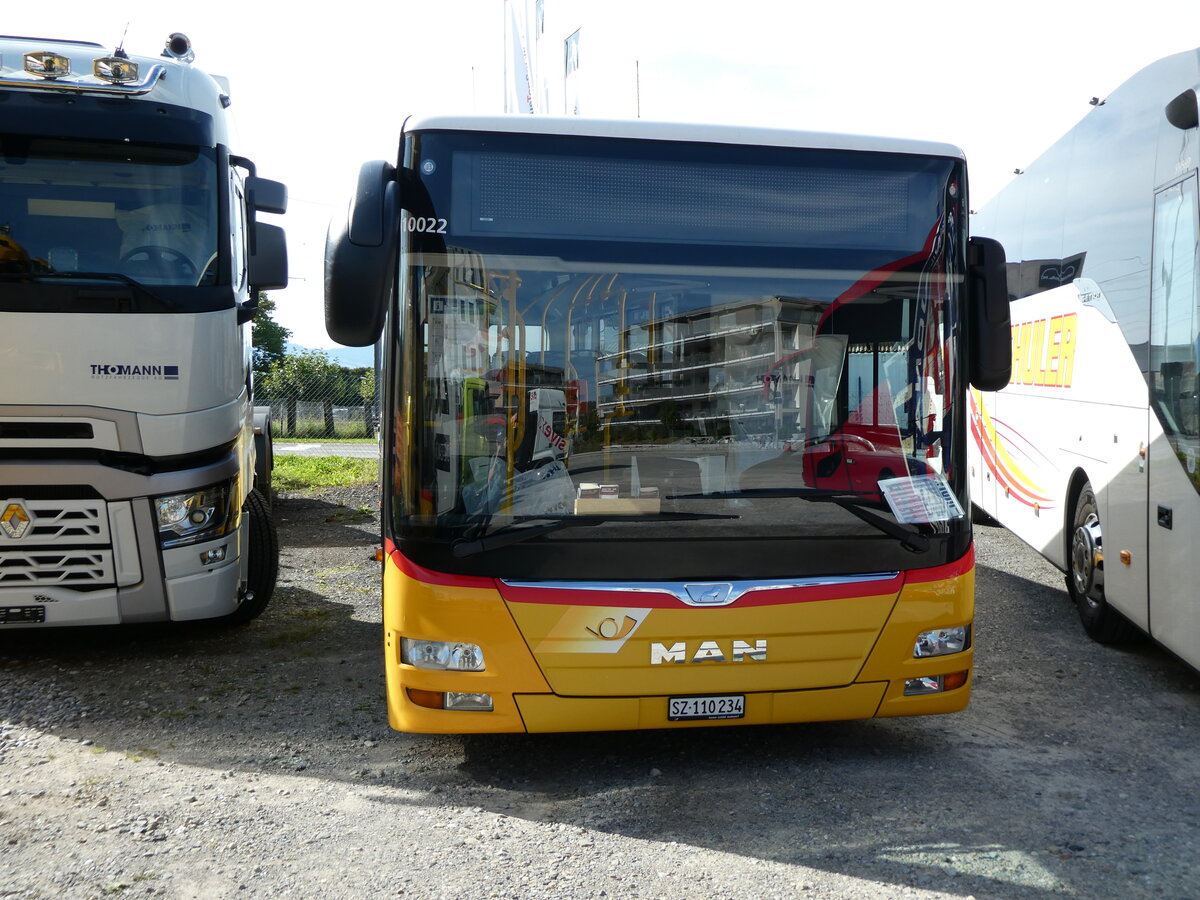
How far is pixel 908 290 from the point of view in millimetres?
4691

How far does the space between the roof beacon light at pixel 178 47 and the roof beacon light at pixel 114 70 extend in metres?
0.69

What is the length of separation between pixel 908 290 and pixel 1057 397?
3970 millimetres

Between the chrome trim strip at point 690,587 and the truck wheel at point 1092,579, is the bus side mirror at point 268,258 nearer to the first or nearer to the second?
the chrome trim strip at point 690,587

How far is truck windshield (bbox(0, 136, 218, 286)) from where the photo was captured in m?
6.22

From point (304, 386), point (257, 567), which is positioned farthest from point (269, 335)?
point (257, 567)

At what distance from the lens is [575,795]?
→ 181 inches

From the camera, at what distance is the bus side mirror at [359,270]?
4203 millimetres

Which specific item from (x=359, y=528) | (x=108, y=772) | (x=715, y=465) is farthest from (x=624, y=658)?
(x=359, y=528)

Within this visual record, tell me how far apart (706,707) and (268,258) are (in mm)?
4167

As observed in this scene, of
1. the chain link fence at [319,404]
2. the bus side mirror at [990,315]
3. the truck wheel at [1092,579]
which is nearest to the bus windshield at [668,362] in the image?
the bus side mirror at [990,315]

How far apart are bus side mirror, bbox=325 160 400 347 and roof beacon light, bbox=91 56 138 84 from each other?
9.52 feet

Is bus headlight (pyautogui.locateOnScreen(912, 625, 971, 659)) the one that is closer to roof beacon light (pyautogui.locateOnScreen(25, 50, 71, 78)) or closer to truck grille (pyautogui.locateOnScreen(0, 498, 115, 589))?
truck grille (pyautogui.locateOnScreen(0, 498, 115, 589))

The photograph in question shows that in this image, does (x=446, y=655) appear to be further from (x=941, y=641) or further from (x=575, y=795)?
(x=941, y=641)

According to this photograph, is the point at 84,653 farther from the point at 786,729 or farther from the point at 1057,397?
the point at 1057,397
